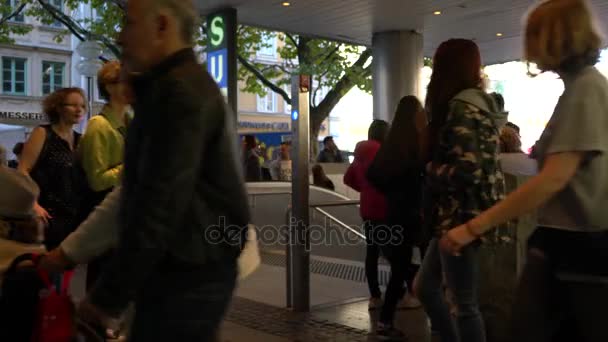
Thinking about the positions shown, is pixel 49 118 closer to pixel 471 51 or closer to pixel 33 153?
pixel 33 153

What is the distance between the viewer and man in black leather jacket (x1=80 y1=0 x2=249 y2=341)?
78.9 inches

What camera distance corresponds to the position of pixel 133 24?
7.32 feet

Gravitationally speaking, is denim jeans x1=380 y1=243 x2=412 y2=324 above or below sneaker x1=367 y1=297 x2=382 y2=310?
above

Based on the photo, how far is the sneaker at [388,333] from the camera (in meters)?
5.67

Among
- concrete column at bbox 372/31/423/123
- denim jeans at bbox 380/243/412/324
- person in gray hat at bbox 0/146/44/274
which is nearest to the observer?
person in gray hat at bbox 0/146/44/274

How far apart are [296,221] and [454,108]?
327 centimetres

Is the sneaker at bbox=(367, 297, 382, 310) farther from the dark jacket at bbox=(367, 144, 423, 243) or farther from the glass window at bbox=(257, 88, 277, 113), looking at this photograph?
the glass window at bbox=(257, 88, 277, 113)

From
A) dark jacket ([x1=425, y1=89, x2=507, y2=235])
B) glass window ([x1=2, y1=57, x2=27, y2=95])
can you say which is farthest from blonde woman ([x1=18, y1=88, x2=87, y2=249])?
glass window ([x1=2, y1=57, x2=27, y2=95])

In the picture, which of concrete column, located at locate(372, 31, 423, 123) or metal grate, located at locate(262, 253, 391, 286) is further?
concrete column, located at locate(372, 31, 423, 123)

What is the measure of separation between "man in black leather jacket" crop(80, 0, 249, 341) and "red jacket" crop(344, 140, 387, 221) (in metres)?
3.88

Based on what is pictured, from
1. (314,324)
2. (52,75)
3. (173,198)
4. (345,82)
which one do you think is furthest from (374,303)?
(52,75)

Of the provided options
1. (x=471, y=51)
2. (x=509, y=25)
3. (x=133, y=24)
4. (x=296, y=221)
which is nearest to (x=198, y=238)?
(x=133, y=24)

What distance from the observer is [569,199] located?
7.63 feet

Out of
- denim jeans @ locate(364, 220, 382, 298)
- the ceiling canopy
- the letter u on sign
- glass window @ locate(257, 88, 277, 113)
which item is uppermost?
glass window @ locate(257, 88, 277, 113)
